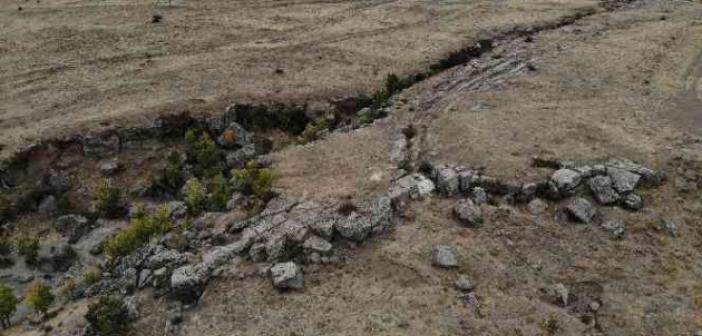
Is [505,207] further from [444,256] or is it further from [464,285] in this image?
[464,285]

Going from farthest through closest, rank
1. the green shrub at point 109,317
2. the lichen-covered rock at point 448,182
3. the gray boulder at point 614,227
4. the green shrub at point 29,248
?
the green shrub at point 29,248 < the lichen-covered rock at point 448,182 < the gray boulder at point 614,227 < the green shrub at point 109,317

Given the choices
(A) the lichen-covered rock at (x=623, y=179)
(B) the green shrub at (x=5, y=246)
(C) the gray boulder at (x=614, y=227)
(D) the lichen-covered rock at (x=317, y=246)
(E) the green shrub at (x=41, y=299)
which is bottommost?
(B) the green shrub at (x=5, y=246)

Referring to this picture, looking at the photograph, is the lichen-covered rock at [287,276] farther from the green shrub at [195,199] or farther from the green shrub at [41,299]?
the green shrub at [41,299]

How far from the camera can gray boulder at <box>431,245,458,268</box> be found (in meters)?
29.7

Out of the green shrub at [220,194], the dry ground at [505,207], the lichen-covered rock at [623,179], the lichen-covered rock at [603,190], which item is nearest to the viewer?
the dry ground at [505,207]

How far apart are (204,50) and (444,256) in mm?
40989

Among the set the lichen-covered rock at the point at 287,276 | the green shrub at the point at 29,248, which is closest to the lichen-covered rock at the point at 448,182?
the lichen-covered rock at the point at 287,276

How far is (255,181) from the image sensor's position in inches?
1436

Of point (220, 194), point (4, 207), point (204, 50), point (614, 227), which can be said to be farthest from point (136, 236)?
point (204, 50)

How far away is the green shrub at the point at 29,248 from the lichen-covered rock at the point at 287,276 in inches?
759

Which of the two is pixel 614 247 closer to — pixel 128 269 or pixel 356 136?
pixel 356 136

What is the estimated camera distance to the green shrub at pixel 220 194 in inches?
1444

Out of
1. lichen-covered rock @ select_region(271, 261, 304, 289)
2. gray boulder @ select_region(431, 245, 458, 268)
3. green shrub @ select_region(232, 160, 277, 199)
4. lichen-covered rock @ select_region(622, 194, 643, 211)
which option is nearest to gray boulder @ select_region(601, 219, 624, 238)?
lichen-covered rock @ select_region(622, 194, 643, 211)

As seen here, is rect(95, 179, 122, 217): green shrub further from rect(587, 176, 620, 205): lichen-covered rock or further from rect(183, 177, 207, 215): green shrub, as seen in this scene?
rect(587, 176, 620, 205): lichen-covered rock
